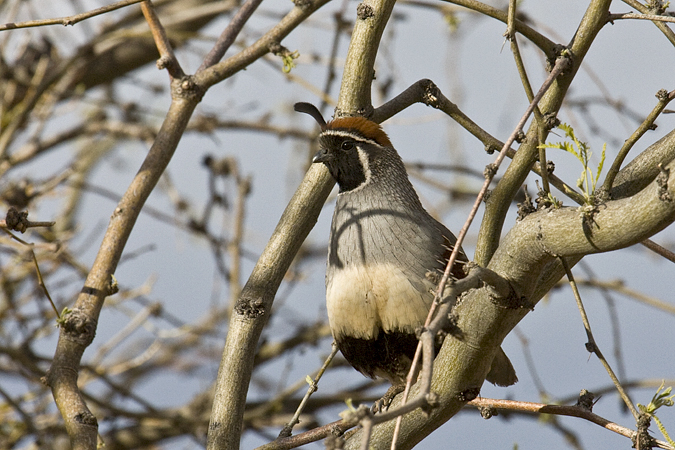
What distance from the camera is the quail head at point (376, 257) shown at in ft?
9.14

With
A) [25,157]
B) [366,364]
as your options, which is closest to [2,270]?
[25,157]

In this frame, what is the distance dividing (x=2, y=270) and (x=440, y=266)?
2.95 metres

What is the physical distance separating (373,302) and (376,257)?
0.17 m

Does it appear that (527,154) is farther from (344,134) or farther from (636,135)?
(344,134)

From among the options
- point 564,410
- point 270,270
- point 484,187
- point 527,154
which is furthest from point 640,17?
point 270,270

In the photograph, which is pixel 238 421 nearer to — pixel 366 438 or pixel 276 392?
pixel 366 438

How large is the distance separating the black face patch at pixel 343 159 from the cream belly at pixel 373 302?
0.44m

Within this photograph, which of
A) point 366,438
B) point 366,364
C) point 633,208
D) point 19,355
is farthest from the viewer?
point 19,355

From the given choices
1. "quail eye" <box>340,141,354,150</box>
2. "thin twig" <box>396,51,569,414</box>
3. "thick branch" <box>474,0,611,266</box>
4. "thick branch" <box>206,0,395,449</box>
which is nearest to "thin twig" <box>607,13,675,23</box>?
"thick branch" <box>474,0,611,266</box>

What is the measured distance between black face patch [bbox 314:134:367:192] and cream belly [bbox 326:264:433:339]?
1.43 ft

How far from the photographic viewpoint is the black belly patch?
2.89 meters

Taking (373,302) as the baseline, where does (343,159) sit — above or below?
above

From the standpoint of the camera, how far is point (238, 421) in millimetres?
2578

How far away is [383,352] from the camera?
Answer: 297cm
